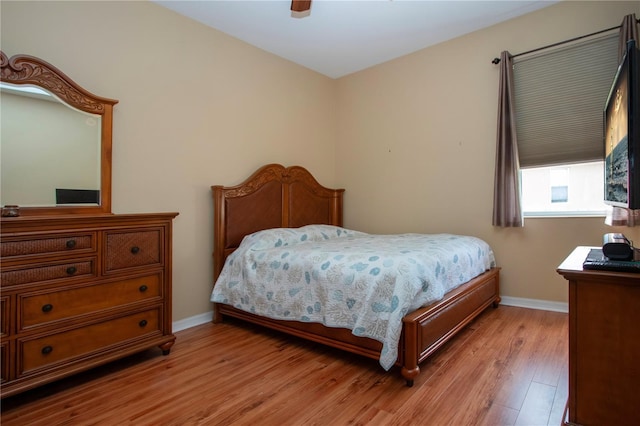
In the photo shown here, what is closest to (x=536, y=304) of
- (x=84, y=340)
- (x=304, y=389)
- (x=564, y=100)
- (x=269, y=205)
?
(x=564, y=100)

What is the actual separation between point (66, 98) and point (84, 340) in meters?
1.53

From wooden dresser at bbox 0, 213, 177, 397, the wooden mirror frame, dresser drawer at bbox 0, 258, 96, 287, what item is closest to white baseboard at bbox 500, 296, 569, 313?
wooden dresser at bbox 0, 213, 177, 397

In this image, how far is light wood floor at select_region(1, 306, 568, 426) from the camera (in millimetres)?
1622

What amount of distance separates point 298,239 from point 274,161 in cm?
103

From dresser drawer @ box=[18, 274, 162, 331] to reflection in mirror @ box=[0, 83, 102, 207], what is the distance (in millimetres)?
662

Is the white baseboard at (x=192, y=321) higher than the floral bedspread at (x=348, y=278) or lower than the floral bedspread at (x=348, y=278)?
lower

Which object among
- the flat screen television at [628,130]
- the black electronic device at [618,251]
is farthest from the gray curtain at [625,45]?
the black electronic device at [618,251]

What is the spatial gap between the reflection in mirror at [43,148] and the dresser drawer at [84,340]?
842 millimetres

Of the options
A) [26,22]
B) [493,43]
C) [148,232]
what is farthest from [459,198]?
[26,22]

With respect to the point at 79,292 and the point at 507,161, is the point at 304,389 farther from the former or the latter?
the point at 507,161

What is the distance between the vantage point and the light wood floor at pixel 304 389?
5.32 feet

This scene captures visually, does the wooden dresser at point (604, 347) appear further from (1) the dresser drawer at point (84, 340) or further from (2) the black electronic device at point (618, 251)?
(1) the dresser drawer at point (84, 340)

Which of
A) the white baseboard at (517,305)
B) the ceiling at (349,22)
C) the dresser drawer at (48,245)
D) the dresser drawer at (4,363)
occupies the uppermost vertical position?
the ceiling at (349,22)

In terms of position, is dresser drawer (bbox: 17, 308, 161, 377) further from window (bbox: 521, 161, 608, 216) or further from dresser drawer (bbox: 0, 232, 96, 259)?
window (bbox: 521, 161, 608, 216)
